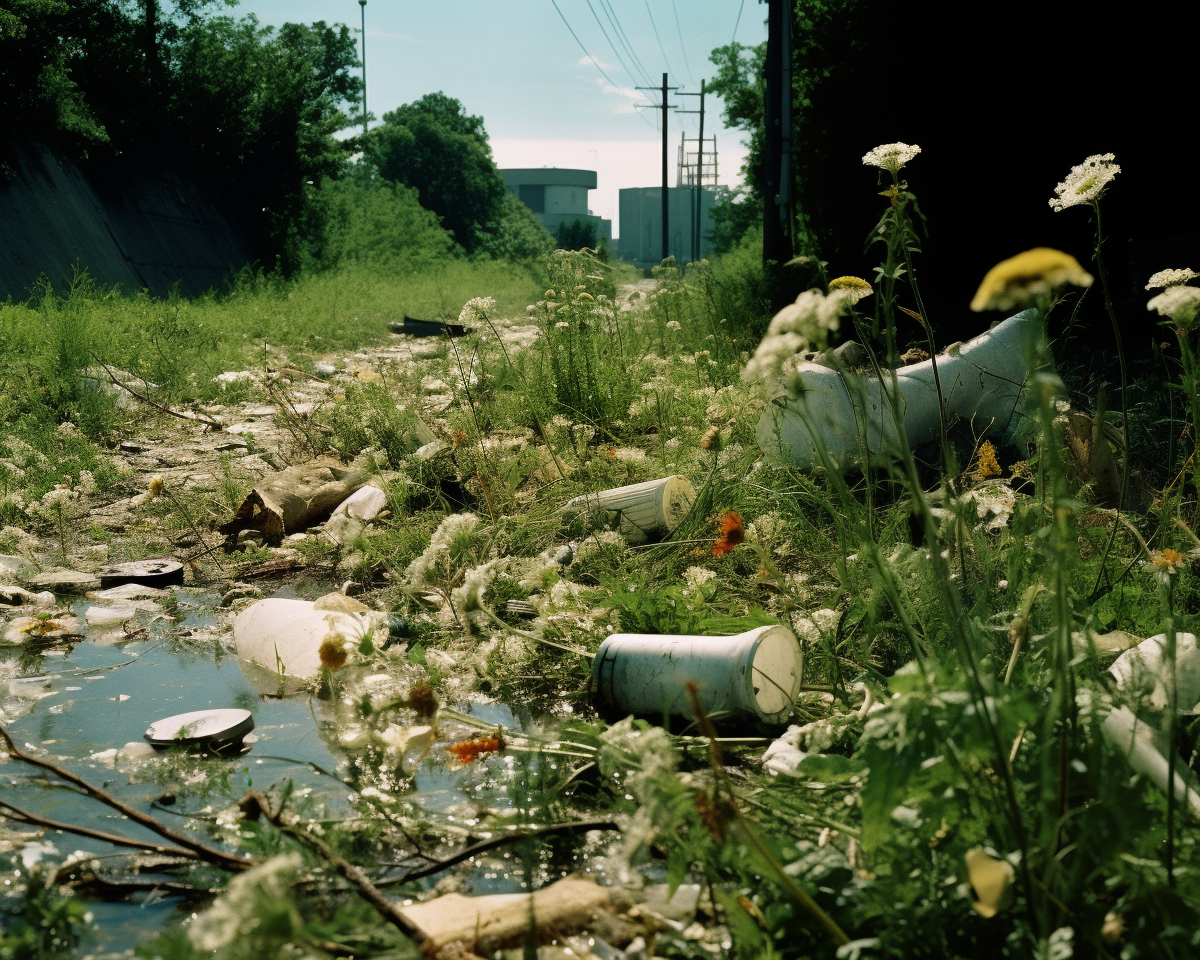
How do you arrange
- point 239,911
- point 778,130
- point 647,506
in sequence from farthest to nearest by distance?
point 778,130 → point 647,506 → point 239,911

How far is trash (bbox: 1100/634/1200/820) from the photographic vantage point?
1.27 metres

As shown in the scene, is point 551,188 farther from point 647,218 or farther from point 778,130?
point 778,130

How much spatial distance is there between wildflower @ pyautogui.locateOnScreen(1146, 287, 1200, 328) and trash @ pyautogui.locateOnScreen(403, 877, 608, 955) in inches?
50.2

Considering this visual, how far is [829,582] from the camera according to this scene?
8.75ft

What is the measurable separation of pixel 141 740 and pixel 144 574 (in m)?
1.24

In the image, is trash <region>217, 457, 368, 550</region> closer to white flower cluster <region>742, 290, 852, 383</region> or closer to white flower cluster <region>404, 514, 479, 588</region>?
white flower cluster <region>404, 514, 479, 588</region>

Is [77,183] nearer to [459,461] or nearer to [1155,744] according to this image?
[459,461]

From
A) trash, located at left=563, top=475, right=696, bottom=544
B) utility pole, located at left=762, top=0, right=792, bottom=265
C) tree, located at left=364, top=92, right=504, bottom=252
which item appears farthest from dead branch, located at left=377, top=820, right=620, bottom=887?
tree, located at left=364, top=92, right=504, bottom=252

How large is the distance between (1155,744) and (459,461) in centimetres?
280

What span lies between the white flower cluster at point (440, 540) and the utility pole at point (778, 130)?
719 cm

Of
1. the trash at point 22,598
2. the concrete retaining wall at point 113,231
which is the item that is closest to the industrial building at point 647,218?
the concrete retaining wall at point 113,231

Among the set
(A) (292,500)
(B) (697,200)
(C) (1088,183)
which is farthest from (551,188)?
(C) (1088,183)

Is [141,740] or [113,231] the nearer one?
[141,740]

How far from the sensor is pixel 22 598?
2.90 metres
